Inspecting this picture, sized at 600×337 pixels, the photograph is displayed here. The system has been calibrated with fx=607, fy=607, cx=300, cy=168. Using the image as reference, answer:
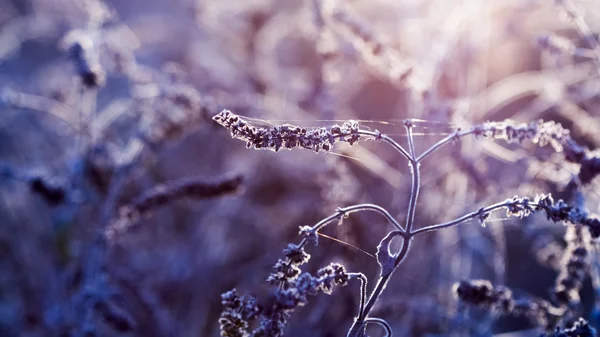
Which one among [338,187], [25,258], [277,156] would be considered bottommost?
[338,187]

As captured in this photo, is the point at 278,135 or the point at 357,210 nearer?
the point at 278,135

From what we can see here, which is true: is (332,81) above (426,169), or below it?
above

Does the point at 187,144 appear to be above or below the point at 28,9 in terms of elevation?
below

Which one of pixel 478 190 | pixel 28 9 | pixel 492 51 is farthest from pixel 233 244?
pixel 28 9

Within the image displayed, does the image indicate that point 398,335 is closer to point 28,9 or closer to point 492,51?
point 492,51

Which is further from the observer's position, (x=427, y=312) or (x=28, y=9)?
(x=28, y=9)

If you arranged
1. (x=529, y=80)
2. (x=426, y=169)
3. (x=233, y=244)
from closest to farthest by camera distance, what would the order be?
(x=426, y=169)
(x=529, y=80)
(x=233, y=244)

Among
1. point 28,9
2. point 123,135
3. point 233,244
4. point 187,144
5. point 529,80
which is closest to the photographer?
point 529,80

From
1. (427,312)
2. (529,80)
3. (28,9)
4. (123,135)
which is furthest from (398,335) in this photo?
(28,9)

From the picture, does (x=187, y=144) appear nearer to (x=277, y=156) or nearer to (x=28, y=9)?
(x=277, y=156)
